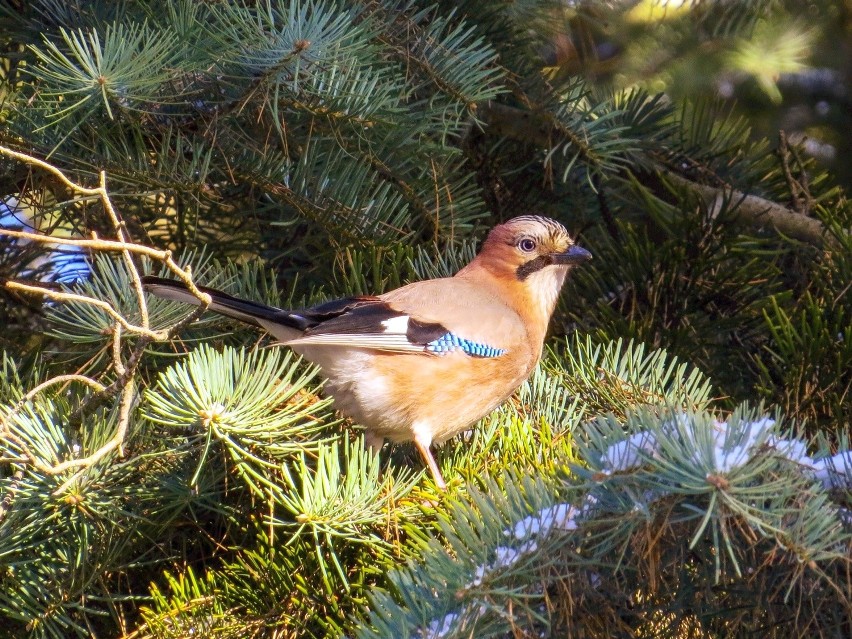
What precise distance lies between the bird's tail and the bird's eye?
3.33ft

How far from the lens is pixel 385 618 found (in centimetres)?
149

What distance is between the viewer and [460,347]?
279 cm

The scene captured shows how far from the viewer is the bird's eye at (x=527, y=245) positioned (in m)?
3.17

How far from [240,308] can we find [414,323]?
61 cm

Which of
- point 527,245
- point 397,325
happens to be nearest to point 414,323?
point 397,325

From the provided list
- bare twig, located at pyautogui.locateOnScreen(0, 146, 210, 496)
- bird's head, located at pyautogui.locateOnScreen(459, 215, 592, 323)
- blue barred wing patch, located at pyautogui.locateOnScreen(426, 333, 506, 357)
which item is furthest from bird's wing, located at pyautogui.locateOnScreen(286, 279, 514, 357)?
bare twig, located at pyautogui.locateOnScreen(0, 146, 210, 496)

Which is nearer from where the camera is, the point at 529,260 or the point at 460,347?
the point at 460,347

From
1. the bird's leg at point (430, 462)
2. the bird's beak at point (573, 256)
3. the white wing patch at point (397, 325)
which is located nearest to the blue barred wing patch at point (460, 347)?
the white wing patch at point (397, 325)

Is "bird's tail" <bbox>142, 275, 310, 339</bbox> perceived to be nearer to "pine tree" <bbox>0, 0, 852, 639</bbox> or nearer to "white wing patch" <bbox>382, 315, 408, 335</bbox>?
"pine tree" <bbox>0, 0, 852, 639</bbox>

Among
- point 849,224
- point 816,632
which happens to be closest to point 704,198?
point 849,224

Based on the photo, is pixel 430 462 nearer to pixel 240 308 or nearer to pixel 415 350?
pixel 415 350

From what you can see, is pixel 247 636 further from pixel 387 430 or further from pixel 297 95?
pixel 297 95

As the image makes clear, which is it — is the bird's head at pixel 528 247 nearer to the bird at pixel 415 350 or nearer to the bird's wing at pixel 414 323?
the bird at pixel 415 350

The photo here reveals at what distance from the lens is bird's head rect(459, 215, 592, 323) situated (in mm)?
3131
